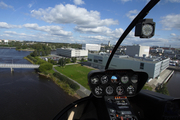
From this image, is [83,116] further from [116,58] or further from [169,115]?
[116,58]

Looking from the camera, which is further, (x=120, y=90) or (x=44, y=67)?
(x=44, y=67)

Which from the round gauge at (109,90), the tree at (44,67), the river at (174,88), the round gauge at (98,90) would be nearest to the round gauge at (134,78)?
the round gauge at (109,90)

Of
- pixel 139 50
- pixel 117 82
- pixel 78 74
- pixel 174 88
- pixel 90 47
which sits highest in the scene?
pixel 90 47

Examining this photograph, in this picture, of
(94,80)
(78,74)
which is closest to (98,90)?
(94,80)

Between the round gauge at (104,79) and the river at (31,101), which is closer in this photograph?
the round gauge at (104,79)

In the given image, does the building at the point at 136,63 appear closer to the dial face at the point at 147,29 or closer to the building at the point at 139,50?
the building at the point at 139,50

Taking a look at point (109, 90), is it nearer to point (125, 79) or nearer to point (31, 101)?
point (125, 79)
